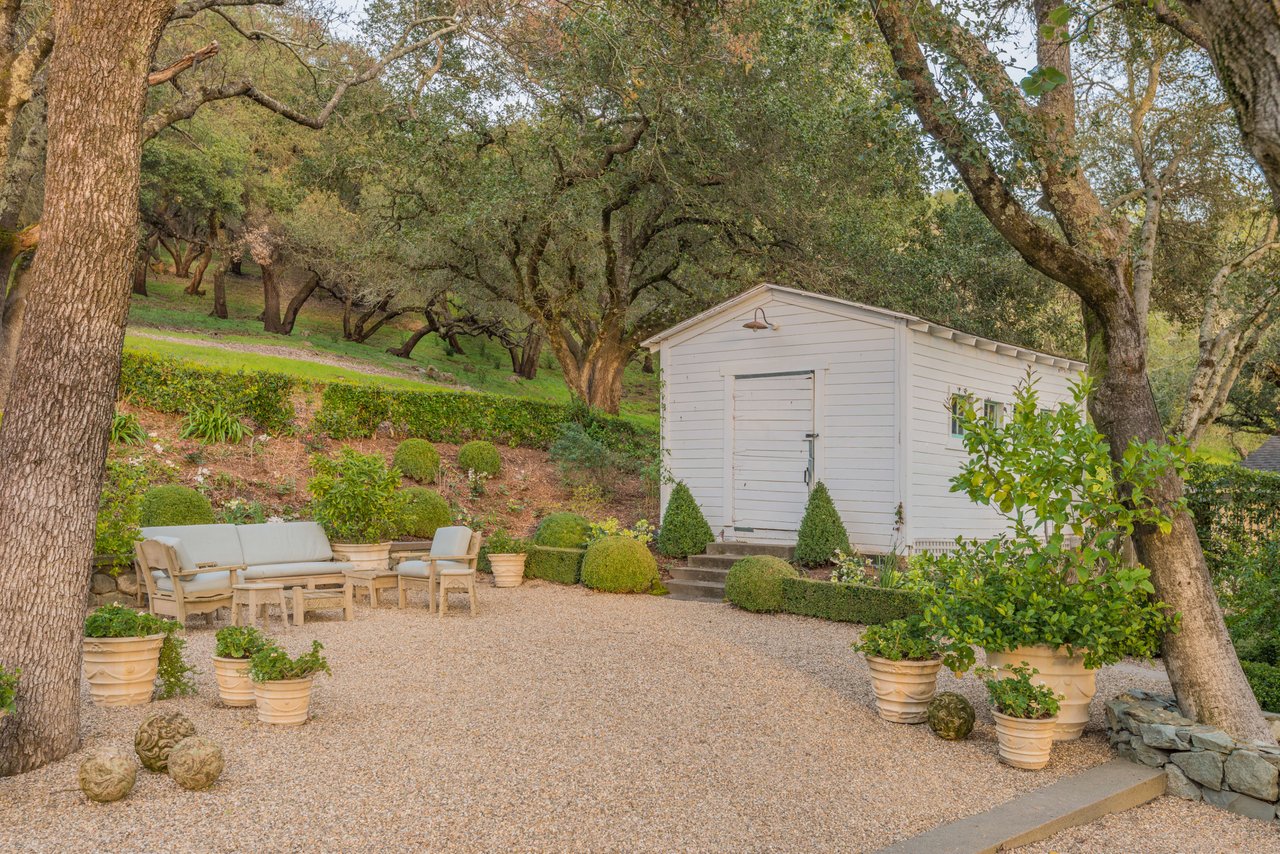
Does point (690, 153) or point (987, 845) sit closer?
point (987, 845)

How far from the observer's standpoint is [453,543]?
984 cm

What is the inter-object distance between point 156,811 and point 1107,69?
1216cm

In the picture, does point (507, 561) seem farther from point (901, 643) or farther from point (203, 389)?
point (901, 643)

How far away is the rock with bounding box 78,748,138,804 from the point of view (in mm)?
3850

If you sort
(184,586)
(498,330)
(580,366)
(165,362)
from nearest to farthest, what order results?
(184,586) → (165,362) → (580,366) → (498,330)

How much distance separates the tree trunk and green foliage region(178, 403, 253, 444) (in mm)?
9144

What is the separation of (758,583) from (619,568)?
6.46ft

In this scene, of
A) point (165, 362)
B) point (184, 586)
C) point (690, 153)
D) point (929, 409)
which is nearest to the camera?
point (184, 586)

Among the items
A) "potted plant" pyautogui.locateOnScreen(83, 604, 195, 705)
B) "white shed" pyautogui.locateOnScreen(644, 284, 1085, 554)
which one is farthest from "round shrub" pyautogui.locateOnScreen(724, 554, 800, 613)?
"potted plant" pyautogui.locateOnScreen(83, 604, 195, 705)

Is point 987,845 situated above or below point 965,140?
below

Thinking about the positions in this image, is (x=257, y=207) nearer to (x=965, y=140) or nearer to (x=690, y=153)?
(x=690, y=153)

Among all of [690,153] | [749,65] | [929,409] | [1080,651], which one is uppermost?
[749,65]

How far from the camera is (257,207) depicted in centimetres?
2886

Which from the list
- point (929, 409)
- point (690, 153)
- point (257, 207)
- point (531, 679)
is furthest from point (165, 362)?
point (257, 207)
